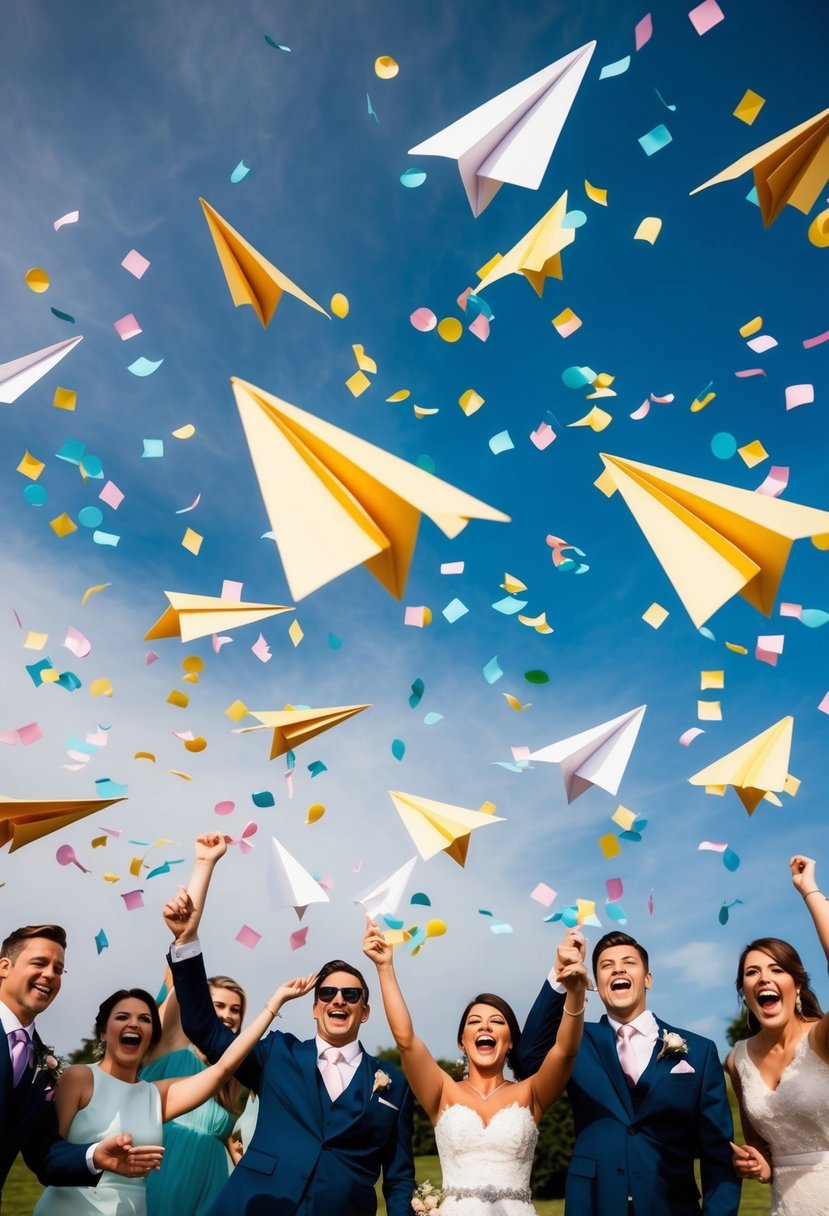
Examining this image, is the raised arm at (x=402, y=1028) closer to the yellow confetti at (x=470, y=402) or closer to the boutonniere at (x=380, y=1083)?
the boutonniere at (x=380, y=1083)

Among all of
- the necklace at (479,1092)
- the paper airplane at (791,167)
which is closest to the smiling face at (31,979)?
the necklace at (479,1092)

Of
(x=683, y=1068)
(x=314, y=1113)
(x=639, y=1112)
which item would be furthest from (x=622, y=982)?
(x=314, y=1113)

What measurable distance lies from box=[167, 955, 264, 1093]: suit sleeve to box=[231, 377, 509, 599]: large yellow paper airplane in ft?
7.66

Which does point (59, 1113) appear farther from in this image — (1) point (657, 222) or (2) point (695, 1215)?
(1) point (657, 222)

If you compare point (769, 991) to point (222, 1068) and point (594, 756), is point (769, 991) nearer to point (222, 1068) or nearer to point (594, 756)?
point (594, 756)

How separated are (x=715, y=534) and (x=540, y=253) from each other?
6.07ft

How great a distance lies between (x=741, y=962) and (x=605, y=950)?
0.72m

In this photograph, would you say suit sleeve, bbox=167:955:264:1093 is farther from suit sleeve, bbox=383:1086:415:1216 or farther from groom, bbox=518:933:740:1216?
groom, bbox=518:933:740:1216

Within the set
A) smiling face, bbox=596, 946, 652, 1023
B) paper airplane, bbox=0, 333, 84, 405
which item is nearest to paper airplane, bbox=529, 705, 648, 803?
smiling face, bbox=596, 946, 652, 1023

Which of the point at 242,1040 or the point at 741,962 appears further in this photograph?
the point at 741,962

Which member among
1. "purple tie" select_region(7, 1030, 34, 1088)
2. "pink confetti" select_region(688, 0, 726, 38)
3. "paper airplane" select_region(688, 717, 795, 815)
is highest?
"pink confetti" select_region(688, 0, 726, 38)

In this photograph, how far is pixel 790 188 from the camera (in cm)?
510

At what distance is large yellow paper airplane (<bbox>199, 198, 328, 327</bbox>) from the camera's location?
16.9ft

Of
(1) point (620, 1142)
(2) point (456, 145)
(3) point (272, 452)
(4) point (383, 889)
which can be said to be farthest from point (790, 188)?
(1) point (620, 1142)
